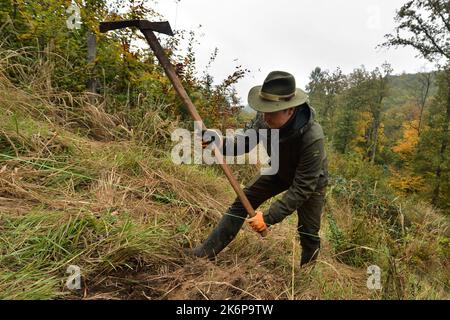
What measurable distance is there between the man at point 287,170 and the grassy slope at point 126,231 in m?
0.23

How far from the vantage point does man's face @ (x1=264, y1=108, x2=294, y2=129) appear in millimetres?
2457

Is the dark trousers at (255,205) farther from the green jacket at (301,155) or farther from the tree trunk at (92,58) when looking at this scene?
the tree trunk at (92,58)

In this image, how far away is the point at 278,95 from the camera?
7.89 ft

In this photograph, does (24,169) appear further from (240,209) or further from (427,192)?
(427,192)

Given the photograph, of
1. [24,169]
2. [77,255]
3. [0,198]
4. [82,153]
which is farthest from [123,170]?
[77,255]

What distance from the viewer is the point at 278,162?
275cm

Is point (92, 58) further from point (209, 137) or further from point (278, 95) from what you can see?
point (278, 95)

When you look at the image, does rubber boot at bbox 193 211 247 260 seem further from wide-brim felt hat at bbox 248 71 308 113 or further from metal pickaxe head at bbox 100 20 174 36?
metal pickaxe head at bbox 100 20 174 36

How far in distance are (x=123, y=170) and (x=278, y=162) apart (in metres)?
1.54

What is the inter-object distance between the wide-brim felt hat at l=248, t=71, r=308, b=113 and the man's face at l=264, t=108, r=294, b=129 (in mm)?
85

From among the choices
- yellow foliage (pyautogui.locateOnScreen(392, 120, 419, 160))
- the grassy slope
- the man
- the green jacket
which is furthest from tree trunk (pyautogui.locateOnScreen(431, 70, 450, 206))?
the green jacket

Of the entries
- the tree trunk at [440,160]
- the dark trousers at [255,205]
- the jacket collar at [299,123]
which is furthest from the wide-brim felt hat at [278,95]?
the tree trunk at [440,160]

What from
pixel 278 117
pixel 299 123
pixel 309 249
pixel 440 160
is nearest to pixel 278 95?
pixel 278 117

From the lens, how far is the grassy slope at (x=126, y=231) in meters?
2.09
